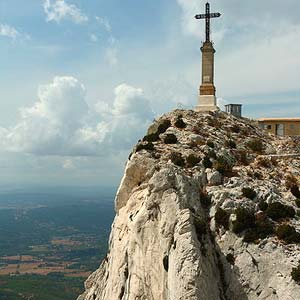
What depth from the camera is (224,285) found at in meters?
28.7

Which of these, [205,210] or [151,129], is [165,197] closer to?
[205,210]

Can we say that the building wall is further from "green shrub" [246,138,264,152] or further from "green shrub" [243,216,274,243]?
"green shrub" [243,216,274,243]

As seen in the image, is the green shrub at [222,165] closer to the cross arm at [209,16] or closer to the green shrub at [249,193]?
the green shrub at [249,193]

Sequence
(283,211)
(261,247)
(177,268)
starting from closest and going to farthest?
1. (177,268)
2. (261,247)
3. (283,211)

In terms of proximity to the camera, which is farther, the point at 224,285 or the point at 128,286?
the point at 128,286

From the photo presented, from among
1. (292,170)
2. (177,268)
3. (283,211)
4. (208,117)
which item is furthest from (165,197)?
(208,117)

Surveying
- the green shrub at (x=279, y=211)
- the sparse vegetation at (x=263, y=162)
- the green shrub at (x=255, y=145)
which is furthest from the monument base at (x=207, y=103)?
the green shrub at (x=279, y=211)

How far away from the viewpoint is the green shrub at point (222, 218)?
3016 centimetres

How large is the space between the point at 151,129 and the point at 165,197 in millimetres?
12854

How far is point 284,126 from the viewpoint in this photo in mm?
50625

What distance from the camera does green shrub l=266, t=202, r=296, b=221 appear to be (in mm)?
30156

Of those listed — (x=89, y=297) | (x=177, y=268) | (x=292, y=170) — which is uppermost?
(x=292, y=170)

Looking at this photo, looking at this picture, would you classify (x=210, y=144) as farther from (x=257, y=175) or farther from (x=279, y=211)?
(x=279, y=211)

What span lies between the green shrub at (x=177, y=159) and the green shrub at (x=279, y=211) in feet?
22.6
